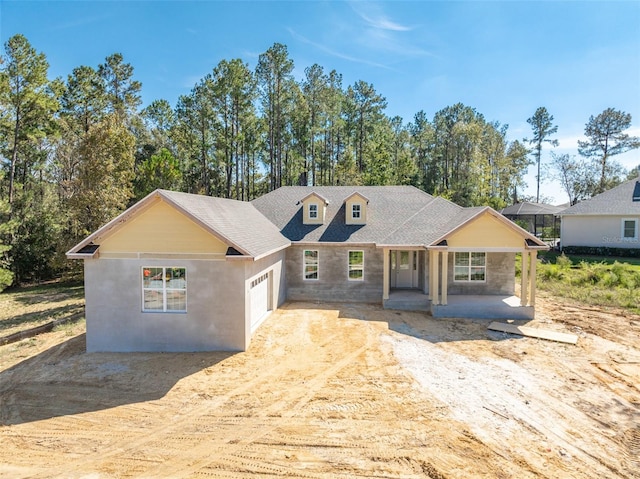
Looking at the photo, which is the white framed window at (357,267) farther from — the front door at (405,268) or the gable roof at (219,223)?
the gable roof at (219,223)

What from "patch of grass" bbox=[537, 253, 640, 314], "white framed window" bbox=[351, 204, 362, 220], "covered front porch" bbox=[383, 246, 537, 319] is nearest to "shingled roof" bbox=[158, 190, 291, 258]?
"white framed window" bbox=[351, 204, 362, 220]

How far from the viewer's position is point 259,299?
1427cm

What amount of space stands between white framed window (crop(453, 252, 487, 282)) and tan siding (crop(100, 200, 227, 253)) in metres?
11.4

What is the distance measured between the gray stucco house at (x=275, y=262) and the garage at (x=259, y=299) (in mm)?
45

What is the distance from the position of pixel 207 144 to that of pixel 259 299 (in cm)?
3006

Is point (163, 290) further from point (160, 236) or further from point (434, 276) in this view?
point (434, 276)

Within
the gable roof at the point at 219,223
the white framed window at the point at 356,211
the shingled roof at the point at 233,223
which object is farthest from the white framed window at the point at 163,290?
the white framed window at the point at 356,211

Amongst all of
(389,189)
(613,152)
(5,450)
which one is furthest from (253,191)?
(613,152)

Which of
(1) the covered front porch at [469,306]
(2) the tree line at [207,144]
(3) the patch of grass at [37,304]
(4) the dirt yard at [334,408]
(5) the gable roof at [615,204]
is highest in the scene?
(2) the tree line at [207,144]

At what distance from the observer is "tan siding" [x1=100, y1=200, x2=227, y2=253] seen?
38.1ft

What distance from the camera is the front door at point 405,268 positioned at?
18.9 m

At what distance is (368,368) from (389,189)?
49.1 ft

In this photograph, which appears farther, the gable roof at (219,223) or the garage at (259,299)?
the garage at (259,299)

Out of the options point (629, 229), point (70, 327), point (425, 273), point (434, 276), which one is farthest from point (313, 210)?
point (629, 229)
